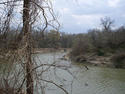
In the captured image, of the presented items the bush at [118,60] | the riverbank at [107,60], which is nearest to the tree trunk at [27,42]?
the riverbank at [107,60]

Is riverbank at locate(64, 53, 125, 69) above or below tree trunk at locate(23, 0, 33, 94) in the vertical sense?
below

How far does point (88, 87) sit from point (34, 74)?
840 centimetres

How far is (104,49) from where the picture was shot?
2489 cm

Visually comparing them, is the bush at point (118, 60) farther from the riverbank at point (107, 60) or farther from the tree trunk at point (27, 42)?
the tree trunk at point (27, 42)

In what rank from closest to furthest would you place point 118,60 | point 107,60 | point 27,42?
point 27,42 → point 118,60 → point 107,60

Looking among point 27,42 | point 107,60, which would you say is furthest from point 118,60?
point 27,42

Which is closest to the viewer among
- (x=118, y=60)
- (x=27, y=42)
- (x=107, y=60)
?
(x=27, y=42)

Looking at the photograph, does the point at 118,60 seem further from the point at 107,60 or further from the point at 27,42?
the point at 27,42

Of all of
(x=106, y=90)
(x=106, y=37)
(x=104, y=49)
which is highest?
(x=106, y=37)

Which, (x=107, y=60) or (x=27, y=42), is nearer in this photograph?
(x=27, y=42)

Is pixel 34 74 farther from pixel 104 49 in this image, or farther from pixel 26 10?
pixel 104 49

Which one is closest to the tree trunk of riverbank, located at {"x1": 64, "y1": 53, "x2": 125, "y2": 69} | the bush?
riverbank, located at {"x1": 64, "y1": 53, "x2": 125, "y2": 69}

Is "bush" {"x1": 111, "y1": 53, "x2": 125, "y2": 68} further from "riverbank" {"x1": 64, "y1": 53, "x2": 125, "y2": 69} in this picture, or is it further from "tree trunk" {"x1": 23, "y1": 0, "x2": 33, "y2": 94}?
"tree trunk" {"x1": 23, "y1": 0, "x2": 33, "y2": 94}

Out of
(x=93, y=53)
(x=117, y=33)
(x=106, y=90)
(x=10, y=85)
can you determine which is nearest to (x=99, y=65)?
(x=93, y=53)
